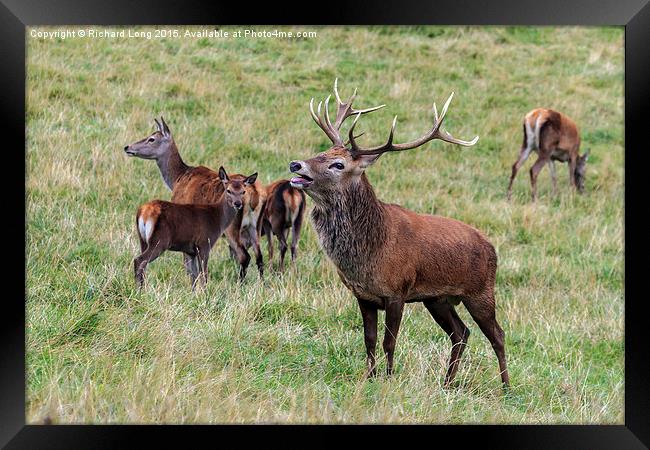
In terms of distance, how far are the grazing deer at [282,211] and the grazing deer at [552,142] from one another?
4.39 meters

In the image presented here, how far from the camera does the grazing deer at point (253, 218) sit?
879 cm

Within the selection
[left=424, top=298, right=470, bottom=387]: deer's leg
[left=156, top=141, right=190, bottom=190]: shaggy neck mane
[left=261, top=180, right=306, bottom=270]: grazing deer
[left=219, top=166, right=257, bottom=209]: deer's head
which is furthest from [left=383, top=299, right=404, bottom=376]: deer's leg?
[left=156, top=141, right=190, bottom=190]: shaggy neck mane

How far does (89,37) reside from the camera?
1393cm

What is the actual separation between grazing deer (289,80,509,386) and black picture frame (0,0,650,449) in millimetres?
961

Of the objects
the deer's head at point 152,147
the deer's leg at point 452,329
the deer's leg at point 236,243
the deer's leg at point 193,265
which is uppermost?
the deer's head at point 152,147

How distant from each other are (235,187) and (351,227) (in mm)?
3389

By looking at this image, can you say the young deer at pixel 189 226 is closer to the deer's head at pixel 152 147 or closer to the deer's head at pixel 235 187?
the deer's head at pixel 235 187

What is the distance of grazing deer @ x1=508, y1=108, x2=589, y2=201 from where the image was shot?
1277 centimetres

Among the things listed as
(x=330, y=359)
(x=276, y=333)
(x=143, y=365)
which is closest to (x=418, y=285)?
(x=330, y=359)

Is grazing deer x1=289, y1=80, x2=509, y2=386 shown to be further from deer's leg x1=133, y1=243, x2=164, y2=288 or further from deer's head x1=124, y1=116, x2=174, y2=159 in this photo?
deer's head x1=124, y1=116, x2=174, y2=159
